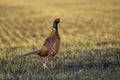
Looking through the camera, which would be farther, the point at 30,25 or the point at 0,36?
the point at 30,25

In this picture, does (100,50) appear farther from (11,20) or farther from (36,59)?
(11,20)

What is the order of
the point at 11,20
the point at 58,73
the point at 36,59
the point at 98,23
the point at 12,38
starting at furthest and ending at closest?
the point at 11,20
the point at 98,23
the point at 12,38
the point at 36,59
the point at 58,73

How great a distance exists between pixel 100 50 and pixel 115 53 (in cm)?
62

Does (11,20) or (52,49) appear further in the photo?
(11,20)

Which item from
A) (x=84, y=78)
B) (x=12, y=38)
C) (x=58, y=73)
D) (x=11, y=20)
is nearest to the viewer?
(x=84, y=78)

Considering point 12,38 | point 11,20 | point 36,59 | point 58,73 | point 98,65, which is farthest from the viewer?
point 11,20

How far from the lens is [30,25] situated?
23953 mm

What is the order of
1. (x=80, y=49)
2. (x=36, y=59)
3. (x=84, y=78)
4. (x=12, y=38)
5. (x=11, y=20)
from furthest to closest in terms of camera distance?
(x=11, y=20)
(x=12, y=38)
(x=80, y=49)
(x=36, y=59)
(x=84, y=78)

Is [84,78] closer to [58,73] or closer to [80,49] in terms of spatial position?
[58,73]

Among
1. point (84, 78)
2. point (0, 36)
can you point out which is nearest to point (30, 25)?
point (0, 36)

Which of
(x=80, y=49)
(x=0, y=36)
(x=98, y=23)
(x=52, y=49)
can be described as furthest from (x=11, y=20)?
(x=52, y=49)

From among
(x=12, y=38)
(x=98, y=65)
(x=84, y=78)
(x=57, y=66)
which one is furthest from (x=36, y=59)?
(x=12, y=38)

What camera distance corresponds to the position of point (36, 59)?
10297mm

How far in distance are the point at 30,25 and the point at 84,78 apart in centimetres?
1618
